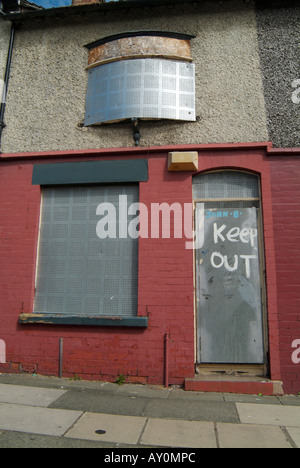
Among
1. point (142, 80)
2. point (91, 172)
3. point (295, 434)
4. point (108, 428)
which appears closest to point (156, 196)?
point (91, 172)

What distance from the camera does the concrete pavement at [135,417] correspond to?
3373mm

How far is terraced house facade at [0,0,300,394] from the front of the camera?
5.23 meters

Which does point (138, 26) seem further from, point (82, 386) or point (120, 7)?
point (82, 386)

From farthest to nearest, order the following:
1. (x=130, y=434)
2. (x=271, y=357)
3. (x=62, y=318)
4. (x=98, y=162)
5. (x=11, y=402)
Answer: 1. (x=98, y=162)
2. (x=62, y=318)
3. (x=271, y=357)
4. (x=11, y=402)
5. (x=130, y=434)

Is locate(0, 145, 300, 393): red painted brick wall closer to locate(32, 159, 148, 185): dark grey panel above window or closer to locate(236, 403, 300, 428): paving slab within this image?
locate(32, 159, 148, 185): dark grey panel above window

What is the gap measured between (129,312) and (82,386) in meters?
1.29

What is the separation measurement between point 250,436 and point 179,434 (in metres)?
0.74

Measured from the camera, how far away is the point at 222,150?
5.64 metres

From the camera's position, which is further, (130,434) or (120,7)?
(120,7)

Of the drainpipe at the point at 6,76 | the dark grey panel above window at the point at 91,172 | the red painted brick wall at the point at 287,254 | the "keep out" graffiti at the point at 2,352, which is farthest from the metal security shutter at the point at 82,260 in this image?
the red painted brick wall at the point at 287,254

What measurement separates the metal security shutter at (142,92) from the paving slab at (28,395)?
4455 millimetres

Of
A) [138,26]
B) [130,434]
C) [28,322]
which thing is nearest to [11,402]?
[28,322]

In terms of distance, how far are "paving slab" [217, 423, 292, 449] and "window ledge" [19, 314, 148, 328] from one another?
6.38 ft

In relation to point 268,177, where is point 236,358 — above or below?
below
